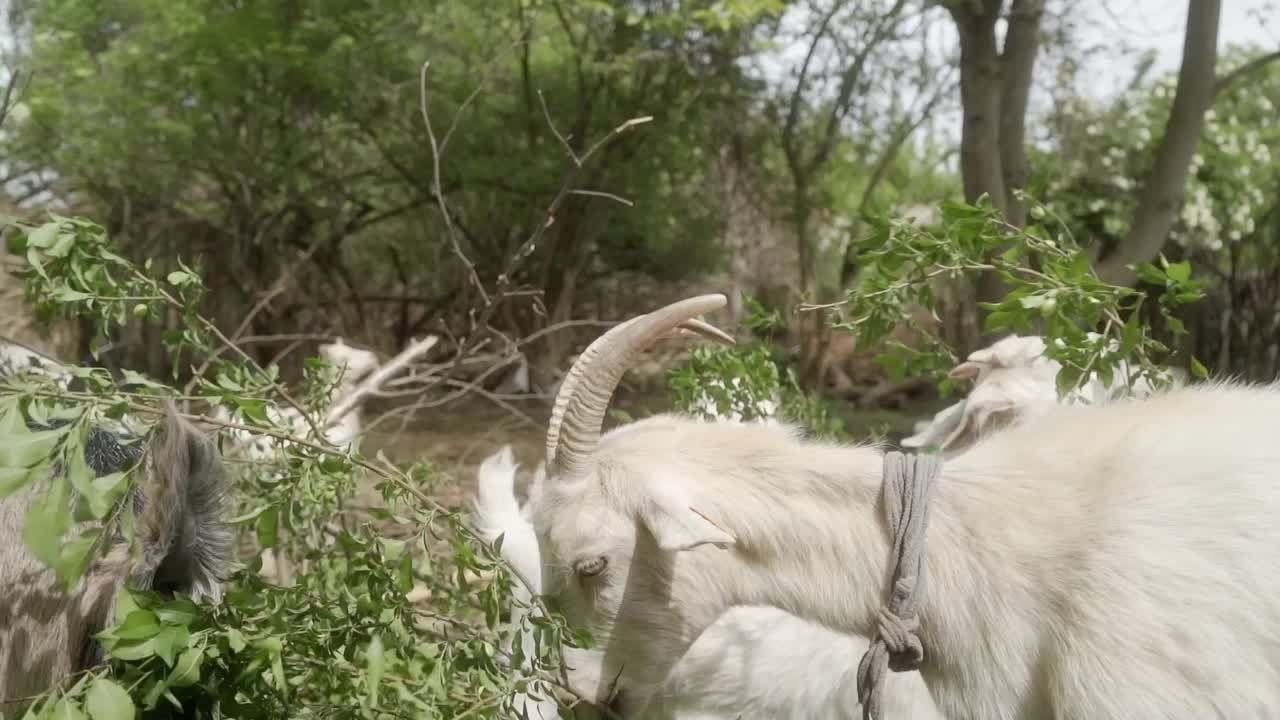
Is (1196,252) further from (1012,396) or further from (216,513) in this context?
(216,513)

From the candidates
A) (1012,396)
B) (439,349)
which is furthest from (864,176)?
(1012,396)

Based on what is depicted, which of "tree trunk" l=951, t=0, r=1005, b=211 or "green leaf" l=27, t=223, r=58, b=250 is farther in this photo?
"tree trunk" l=951, t=0, r=1005, b=211

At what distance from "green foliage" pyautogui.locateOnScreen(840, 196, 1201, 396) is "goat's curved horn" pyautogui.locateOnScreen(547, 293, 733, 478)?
1016 millimetres

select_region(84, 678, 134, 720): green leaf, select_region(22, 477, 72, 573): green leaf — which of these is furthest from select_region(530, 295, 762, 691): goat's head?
select_region(22, 477, 72, 573): green leaf

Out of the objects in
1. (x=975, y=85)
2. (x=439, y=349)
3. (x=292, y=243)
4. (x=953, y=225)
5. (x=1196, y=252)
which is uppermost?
(x=975, y=85)

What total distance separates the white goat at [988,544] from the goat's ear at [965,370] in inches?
53.4

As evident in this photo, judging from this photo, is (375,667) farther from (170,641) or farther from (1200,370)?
(1200,370)

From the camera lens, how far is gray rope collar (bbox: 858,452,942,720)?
209 centimetres

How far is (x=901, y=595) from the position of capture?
211 cm

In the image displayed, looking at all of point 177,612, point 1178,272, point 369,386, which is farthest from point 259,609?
point 1178,272

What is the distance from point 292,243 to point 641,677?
10.2 metres

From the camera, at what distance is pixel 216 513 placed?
2262 mm

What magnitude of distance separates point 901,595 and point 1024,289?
1.14 metres

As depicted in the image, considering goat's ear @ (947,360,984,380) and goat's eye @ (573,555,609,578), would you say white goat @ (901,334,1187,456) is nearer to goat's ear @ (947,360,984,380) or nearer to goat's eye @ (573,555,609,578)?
goat's ear @ (947,360,984,380)
